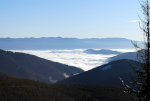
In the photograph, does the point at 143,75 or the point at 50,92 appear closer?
the point at 143,75

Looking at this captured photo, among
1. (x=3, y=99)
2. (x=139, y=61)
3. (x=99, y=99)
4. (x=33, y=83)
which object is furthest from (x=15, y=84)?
(x=139, y=61)

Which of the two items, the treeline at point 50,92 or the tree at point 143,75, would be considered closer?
the tree at point 143,75

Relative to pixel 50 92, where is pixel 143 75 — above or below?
above

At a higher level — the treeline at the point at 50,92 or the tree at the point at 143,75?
the tree at the point at 143,75

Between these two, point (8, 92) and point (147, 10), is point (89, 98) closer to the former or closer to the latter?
point (8, 92)

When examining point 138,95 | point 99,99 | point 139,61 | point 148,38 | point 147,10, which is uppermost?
point 147,10

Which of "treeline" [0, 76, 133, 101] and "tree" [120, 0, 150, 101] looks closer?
"tree" [120, 0, 150, 101]

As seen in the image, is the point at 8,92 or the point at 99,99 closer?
the point at 8,92

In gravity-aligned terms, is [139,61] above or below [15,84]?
above

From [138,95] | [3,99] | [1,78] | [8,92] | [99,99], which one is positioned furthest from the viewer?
[1,78]

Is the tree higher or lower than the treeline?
higher

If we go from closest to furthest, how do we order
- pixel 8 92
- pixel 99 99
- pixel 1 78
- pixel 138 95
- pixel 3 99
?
pixel 138 95
pixel 3 99
pixel 8 92
pixel 99 99
pixel 1 78
